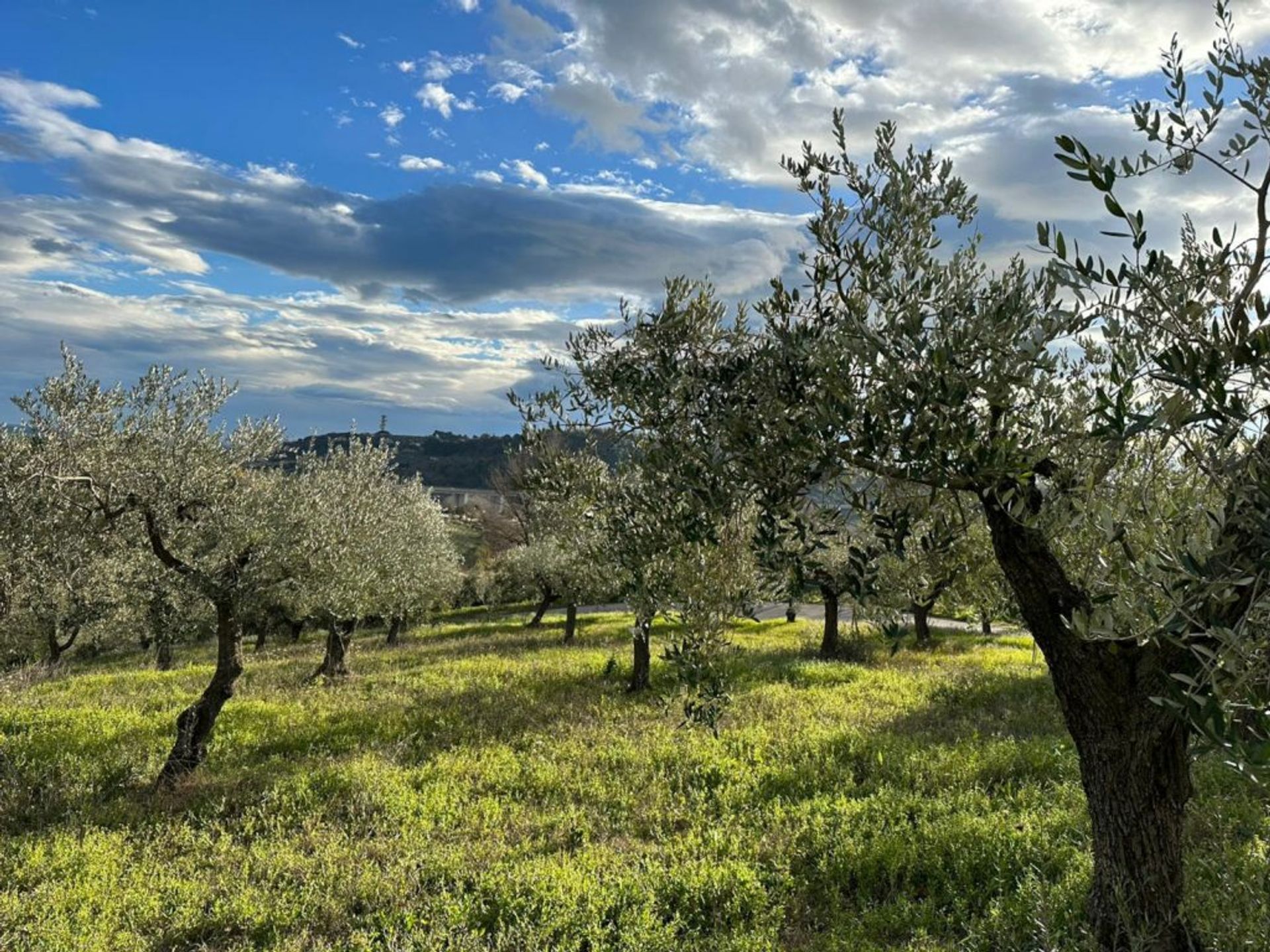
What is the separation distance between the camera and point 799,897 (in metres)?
9.83

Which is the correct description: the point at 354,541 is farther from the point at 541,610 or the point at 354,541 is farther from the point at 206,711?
the point at 541,610

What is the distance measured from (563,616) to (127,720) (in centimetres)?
3445

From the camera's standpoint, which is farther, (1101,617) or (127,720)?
(127,720)

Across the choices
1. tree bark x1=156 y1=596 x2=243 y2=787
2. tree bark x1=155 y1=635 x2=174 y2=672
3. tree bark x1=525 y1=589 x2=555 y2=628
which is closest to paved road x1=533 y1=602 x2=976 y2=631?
tree bark x1=525 y1=589 x2=555 y2=628

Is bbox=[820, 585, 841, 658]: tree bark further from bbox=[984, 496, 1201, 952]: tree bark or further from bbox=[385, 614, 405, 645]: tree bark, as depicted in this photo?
bbox=[385, 614, 405, 645]: tree bark

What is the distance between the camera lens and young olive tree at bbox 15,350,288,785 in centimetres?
1366

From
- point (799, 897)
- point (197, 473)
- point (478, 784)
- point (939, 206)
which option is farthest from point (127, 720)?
point (939, 206)

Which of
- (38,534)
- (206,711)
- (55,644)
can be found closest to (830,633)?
(206,711)

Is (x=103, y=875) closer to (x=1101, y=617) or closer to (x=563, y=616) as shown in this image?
(x=1101, y=617)

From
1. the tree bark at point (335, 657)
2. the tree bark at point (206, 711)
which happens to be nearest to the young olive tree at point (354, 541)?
the tree bark at point (335, 657)

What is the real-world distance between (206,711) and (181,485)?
480 cm

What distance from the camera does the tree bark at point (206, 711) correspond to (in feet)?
48.6

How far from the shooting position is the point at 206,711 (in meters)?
15.3

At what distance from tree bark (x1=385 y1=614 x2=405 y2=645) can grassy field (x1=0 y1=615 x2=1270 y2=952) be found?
62.0ft
